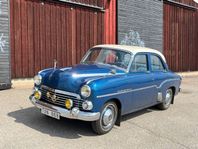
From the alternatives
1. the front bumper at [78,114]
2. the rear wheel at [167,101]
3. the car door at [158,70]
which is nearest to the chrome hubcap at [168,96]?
the rear wheel at [167,101]

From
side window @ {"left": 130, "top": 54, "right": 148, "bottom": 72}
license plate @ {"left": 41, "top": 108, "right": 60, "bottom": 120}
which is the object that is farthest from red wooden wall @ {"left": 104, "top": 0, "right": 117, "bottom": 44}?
license plate @ {"left": 41, "top": 108, "right": 60, "bottom": 120}

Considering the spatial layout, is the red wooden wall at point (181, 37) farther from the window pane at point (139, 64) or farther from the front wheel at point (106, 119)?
the front wheel at point (106, 119)

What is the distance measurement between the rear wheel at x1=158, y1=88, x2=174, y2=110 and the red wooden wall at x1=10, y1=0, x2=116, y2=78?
15.5 ft

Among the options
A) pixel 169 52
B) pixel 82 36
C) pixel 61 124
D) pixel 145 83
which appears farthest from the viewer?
pixel 169 52

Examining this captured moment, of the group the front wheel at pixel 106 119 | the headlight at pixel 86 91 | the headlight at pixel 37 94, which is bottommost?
the front wheel at pixel 106 119

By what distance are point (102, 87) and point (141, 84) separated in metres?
1.47

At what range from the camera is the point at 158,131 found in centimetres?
673

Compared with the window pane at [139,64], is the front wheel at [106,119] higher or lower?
lower

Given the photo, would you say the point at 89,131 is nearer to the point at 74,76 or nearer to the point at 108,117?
the point at 108,117

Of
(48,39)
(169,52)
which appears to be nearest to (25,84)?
(48,39)

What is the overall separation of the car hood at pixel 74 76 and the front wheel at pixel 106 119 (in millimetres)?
623

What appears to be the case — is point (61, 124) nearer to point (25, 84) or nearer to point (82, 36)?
point (25, 84)

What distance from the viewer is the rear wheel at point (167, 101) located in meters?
8.67

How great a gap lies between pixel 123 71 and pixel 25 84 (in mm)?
4887
